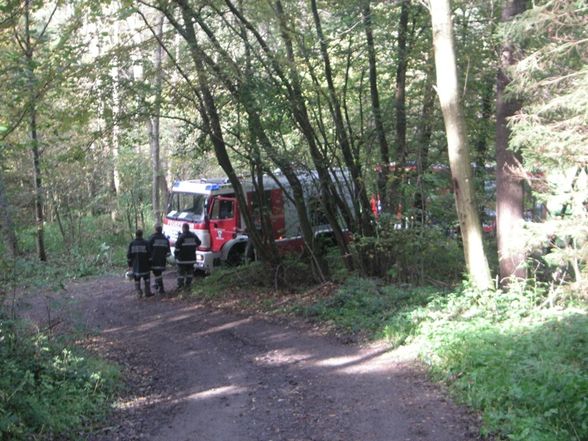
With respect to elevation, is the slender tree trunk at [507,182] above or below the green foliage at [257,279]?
above

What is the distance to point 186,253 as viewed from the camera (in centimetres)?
1664

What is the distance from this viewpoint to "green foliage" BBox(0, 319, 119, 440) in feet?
21.3

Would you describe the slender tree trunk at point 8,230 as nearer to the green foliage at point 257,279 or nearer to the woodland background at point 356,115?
the woodland background at point 356,115

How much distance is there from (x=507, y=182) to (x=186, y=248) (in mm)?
8858

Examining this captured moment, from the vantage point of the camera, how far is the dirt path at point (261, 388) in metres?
6.34

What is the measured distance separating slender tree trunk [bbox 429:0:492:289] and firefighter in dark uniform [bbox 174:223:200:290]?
8.28m

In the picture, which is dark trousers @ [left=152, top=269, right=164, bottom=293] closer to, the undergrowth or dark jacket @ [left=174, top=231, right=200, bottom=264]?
dark jacket @ [left=174, top=231, right=200, bottom=264]

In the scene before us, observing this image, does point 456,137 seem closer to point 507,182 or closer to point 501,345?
point 507,182

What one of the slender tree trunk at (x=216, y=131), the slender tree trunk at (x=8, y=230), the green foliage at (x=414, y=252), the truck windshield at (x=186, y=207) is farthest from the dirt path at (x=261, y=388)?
the truck windshield at (x=186, y=207)

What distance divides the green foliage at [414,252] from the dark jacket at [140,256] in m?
5.49

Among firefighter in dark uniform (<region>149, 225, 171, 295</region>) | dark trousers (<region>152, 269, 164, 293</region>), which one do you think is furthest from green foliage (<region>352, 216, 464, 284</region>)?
dark trousers (<region>152, 269, 164, 293</region>)

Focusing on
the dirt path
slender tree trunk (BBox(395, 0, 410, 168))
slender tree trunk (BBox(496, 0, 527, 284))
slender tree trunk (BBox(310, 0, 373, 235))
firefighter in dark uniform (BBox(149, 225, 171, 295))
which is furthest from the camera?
firefighter in dark uniform (BBox(149, 225, 171, 295))

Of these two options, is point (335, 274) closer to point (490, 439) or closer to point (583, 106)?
point (583, 106)

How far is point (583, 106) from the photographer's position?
760cm
